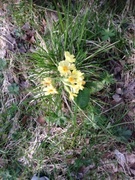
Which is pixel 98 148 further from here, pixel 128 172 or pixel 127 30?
pixel 127 30

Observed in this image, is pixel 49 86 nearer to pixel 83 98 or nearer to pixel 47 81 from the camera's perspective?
pixel 47 81

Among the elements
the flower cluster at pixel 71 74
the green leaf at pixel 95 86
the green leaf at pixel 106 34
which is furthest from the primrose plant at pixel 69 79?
the green leaf at pixel 106 34

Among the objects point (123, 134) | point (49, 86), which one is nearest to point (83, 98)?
point (49, 86)

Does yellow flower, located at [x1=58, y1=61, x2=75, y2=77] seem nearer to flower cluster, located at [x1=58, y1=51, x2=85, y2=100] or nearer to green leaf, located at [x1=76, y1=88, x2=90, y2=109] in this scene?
flower cluster, located at [x1=58, y1=51, x2=85, y2=100]

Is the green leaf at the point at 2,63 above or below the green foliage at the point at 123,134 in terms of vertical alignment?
above

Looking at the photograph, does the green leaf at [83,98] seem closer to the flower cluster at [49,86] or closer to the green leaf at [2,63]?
the flower cluster at [49,86]

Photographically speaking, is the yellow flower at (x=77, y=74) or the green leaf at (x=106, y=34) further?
the green leaf at (x=106, y=34)

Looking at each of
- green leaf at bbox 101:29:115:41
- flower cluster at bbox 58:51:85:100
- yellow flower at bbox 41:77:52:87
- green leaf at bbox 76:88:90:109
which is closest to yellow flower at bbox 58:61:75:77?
flower cluster at bbox 58:51:85:100
